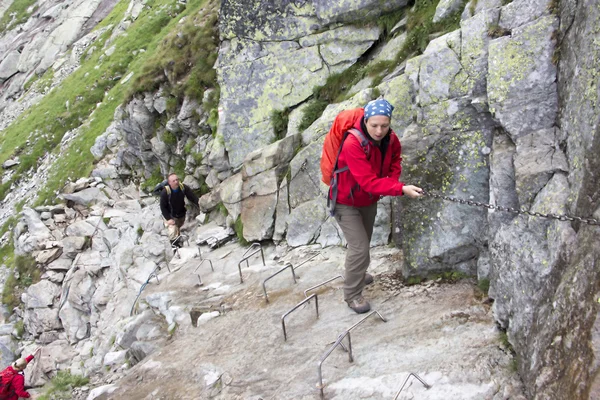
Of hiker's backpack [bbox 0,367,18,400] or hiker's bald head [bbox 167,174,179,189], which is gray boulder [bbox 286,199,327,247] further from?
hiker's backpack [bbox 0,367,18,400]

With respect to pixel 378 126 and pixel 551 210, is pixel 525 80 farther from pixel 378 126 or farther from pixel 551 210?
pixel 378 126

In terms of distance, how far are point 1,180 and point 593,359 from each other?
4986 cm

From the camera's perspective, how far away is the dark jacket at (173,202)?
57.1 ft

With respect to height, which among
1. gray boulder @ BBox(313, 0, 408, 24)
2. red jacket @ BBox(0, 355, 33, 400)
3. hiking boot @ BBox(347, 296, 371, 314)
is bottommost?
red jacket @ BBox(0, 355, 33, 400)

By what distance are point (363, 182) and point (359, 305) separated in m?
2.74

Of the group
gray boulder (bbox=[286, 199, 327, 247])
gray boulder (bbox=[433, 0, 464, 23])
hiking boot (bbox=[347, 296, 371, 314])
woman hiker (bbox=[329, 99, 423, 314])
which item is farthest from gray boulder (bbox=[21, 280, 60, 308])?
gray boulder (bbox=[433, 0, 464, 23])

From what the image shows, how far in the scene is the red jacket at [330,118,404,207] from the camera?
23.4 ft

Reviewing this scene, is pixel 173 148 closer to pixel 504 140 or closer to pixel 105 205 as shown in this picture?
pixel 105 205

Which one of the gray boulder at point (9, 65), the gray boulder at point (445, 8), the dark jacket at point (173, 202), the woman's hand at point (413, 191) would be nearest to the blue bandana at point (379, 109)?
the woman's hand at point (413, 191)

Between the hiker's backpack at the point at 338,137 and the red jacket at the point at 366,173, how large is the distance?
0.08 meters

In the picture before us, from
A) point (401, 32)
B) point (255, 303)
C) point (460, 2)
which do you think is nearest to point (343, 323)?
point (255, 303)

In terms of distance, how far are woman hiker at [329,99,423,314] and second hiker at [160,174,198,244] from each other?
10662 mm

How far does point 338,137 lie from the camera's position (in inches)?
302

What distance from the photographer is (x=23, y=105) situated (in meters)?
57.5
